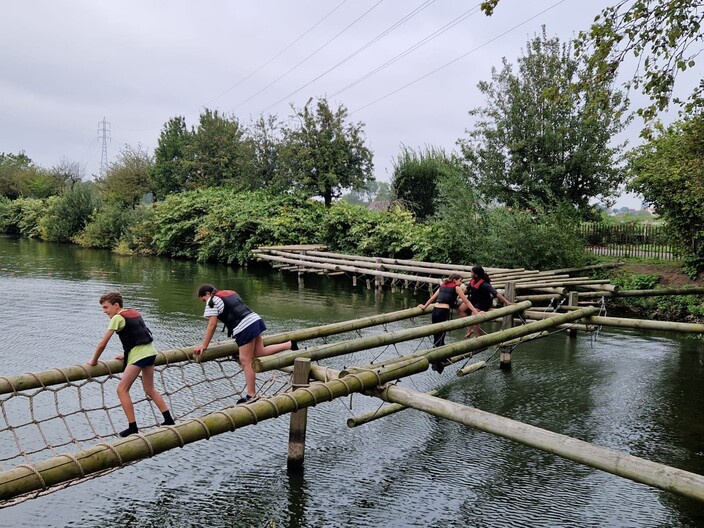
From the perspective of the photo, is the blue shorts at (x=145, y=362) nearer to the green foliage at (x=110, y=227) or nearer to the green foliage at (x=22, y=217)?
the green foliage at (x=110, y=227)

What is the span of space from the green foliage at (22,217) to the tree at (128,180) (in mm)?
7423

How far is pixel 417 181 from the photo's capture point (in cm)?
3766

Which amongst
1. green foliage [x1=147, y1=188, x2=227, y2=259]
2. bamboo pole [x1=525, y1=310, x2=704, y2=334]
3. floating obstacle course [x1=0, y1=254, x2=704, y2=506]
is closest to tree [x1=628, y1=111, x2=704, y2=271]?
bamboo pole [x1=525, y1=310, x2=704, y2=334]

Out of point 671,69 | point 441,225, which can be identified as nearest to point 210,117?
point 441,225

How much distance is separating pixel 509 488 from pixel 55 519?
5.24 meters

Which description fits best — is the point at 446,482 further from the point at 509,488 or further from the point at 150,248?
the point at 150,248

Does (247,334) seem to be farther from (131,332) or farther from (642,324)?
(642,324)

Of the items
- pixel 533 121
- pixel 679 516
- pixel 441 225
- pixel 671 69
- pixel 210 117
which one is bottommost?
pixel 679 516

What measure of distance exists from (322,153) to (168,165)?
19.3 m

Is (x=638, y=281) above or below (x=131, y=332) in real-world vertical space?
above

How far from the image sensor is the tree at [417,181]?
3703cm

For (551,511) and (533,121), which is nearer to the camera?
(551,511)

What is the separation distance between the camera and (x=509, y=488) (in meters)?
7.48

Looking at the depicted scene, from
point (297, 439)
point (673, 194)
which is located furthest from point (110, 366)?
point (673, 194)
